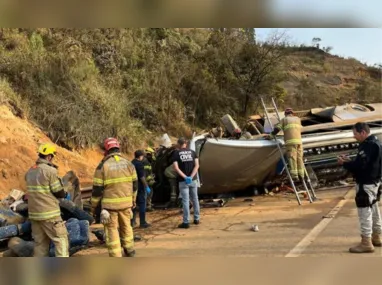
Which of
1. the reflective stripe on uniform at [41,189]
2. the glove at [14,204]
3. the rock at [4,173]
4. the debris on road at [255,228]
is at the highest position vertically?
the rock at [4,173]

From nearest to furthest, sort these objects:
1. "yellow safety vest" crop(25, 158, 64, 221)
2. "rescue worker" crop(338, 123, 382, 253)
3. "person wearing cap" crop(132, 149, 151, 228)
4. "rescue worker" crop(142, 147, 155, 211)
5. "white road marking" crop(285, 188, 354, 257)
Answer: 1. "yellow safety vest" crop(25, 158, 64, 221)
2. "rescue worker" crop(338, 123, 382, 253)
3. "white road marking" crop(285, 188, 354, 257)
4. "person wearing cap" crop(132, 149, 151, 228)
5. "rescue worker" crop(142, 147, 155, 211)

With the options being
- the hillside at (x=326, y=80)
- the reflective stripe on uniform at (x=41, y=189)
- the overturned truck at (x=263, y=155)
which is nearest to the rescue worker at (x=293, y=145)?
the overturned truck at (x=263, y=155)

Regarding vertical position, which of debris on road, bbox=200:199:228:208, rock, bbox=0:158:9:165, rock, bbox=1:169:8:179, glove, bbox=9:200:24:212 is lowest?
debris on road, bbox=200:199:228:208

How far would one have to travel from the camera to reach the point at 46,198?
5.55 metres

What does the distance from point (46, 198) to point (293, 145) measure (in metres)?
5.78

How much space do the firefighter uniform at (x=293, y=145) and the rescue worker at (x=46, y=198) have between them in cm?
558

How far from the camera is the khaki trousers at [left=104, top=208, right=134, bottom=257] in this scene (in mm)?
5770

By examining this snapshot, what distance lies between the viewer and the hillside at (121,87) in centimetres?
1277

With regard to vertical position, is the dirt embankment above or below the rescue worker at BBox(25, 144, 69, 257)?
above

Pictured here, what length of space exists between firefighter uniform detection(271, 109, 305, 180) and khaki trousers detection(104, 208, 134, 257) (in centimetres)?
480

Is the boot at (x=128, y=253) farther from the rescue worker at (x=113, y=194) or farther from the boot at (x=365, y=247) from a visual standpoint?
the boot at (x=365, y=247)

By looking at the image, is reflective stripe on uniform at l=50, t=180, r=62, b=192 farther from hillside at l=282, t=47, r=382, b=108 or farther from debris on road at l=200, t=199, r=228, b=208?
hillside at l=282, t=47, r=382, b=108

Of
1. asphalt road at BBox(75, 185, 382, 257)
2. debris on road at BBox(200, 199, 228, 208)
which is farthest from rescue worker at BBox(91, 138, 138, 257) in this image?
debris on road at BBox(200, 199, 228, 208)
